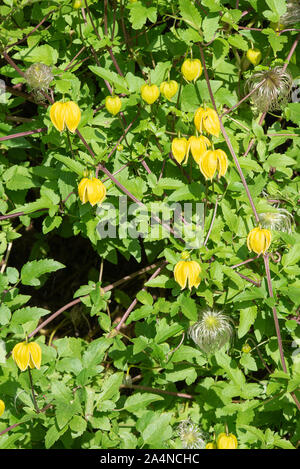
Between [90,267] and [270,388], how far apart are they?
115 cm

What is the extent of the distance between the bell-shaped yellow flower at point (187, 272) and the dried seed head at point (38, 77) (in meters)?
0.65

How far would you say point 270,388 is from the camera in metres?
1.53

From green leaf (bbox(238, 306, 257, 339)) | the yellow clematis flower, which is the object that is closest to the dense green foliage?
green leaf (bbox(238, 306, 257, 339))

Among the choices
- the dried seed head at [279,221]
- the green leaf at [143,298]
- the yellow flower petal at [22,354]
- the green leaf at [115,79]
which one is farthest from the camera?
the dried seed head at [279,221]

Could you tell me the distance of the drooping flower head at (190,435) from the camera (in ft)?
5.68

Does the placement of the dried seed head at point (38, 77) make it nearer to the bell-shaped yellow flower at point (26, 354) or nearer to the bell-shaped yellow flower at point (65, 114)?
the bell-shaped yellow flower at point (65, 114)

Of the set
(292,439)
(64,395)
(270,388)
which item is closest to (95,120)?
(64,395)

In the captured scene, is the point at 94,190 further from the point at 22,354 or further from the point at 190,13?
the point at 190,13

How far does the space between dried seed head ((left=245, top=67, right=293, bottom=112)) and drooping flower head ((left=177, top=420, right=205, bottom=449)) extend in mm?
1039

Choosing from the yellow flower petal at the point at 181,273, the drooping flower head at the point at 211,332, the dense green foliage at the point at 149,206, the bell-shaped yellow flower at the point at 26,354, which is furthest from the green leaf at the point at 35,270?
the drooping flower head at the point at 211,332

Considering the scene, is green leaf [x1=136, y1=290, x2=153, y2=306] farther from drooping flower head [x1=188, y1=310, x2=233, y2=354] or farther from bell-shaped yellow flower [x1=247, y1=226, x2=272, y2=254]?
bell-shaped yellow flower [x1=247, y1=226, x2=272, y2=254]

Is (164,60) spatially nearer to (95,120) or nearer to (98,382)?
(95,120)

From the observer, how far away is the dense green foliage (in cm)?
158

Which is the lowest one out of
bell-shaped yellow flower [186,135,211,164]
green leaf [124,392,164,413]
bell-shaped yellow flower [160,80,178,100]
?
green leaf [124,392,164,413]
